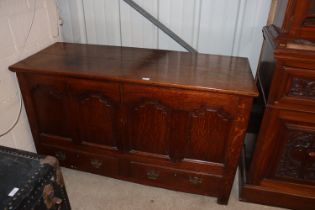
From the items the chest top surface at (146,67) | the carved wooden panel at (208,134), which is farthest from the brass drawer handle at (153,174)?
the chest top surface at (146,67)

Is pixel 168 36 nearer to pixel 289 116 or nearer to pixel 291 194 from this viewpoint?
pixel 289 116

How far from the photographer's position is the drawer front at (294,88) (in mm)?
1107

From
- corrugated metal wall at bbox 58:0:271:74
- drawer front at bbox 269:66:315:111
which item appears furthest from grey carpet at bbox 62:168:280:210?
corrugated metal wall at bbox 58:0:271:74

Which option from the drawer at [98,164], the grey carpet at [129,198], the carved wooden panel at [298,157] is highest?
the carved wooden panel at [298,157]

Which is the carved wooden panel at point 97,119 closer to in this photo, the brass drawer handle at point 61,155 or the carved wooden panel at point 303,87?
the brass drawer handle at point 61,155

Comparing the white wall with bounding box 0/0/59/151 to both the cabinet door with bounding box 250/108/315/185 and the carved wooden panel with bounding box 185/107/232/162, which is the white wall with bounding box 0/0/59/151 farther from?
the cabinet door with bounding box 250/108/315/185

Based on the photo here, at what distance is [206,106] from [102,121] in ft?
1.91

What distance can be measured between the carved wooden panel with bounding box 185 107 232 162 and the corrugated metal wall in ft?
2.00

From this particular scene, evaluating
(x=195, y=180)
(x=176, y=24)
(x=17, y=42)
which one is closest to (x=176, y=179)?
(x=195, y=180)

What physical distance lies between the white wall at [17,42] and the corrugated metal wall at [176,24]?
0.19 meters

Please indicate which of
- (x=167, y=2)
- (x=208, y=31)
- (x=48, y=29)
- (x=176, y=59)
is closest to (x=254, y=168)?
(x=176, y=59)

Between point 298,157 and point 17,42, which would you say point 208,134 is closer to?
point 298,157

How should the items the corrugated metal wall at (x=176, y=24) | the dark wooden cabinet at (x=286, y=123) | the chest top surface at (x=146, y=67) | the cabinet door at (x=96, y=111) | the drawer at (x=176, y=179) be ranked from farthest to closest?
the corrugated metal wall at (x=176, y=24) → the drawer at (x=176, y=179) → the cabinet door at (x=96, y=111) → the chest top surface at (x=146, y=67) → the dark wooden cabinet at (x=286, y=123)

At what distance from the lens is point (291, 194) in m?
1.41
